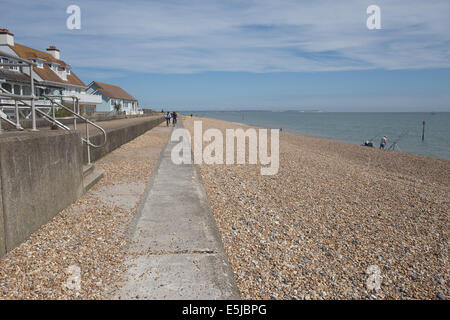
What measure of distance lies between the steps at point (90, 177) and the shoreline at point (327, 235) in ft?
7.95

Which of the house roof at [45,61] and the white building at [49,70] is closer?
the white building at [49,70]

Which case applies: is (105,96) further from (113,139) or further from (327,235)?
(327,235)

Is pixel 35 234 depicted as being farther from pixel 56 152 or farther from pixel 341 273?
pixel 341 273

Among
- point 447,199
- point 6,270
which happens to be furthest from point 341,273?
point 447,199

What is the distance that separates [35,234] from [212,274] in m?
2.51

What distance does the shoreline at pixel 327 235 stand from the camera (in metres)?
3.46

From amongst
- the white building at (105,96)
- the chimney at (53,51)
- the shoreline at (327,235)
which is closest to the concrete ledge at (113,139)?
the shoreline at (327,235)

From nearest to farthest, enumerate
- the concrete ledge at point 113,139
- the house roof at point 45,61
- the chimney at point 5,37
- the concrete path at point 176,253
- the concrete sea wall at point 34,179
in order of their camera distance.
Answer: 1. the concrete path at point 176,253
2. the concrete sea wall at point 34,179
3. the concrete ledge at point 113,139
4. the chimney at point 5,37
5. the house roof at point 45,61

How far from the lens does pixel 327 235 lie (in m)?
4.87

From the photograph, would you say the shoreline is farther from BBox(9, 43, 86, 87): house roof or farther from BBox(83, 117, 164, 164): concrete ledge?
BBox(9, 43, 86, 87): house roof

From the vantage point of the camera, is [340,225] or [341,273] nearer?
[341,273]

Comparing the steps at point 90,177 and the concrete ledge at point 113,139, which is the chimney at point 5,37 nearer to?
the concrete ledge at point 113,139

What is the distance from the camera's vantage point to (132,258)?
3.65 meters

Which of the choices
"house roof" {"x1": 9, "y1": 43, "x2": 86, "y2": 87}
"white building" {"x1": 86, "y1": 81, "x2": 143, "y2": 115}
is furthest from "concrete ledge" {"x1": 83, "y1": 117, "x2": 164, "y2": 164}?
"white building" {"x1": 86, "y1": 81, "x2": 143, "y2": 115}
